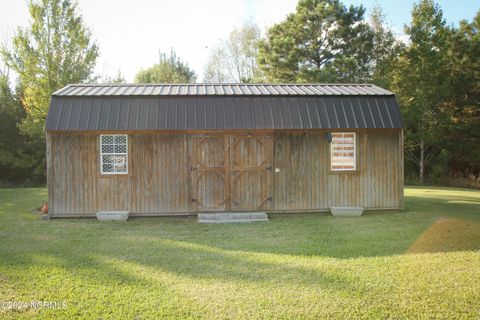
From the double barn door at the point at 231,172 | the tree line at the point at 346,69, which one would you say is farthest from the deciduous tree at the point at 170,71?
the double barn door at the point at 231,172

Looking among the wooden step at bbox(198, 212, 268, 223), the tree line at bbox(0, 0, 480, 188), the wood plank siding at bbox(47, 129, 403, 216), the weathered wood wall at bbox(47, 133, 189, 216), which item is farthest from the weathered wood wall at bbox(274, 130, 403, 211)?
the tree line at bbox(0, 0, 480, 188)

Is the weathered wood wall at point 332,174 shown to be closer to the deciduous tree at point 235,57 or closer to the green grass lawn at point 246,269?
the green grass lawn at point 246,269

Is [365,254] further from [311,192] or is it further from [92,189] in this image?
[92,189]

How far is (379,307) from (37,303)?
4.00m

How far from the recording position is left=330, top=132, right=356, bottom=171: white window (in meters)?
11.1

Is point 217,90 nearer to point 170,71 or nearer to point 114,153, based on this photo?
point 114,153

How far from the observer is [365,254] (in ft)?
22.9

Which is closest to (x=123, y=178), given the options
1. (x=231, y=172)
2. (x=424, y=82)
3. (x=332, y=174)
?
(x=231, y=172)

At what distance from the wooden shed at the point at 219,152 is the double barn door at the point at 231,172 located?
26 mm

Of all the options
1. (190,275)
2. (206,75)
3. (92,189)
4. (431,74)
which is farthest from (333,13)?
(190,275)

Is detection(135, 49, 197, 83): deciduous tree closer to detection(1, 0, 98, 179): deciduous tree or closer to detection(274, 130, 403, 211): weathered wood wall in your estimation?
detection(1, 0, 98, 179): deciduous tree

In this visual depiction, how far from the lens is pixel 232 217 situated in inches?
406

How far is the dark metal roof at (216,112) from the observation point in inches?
409
